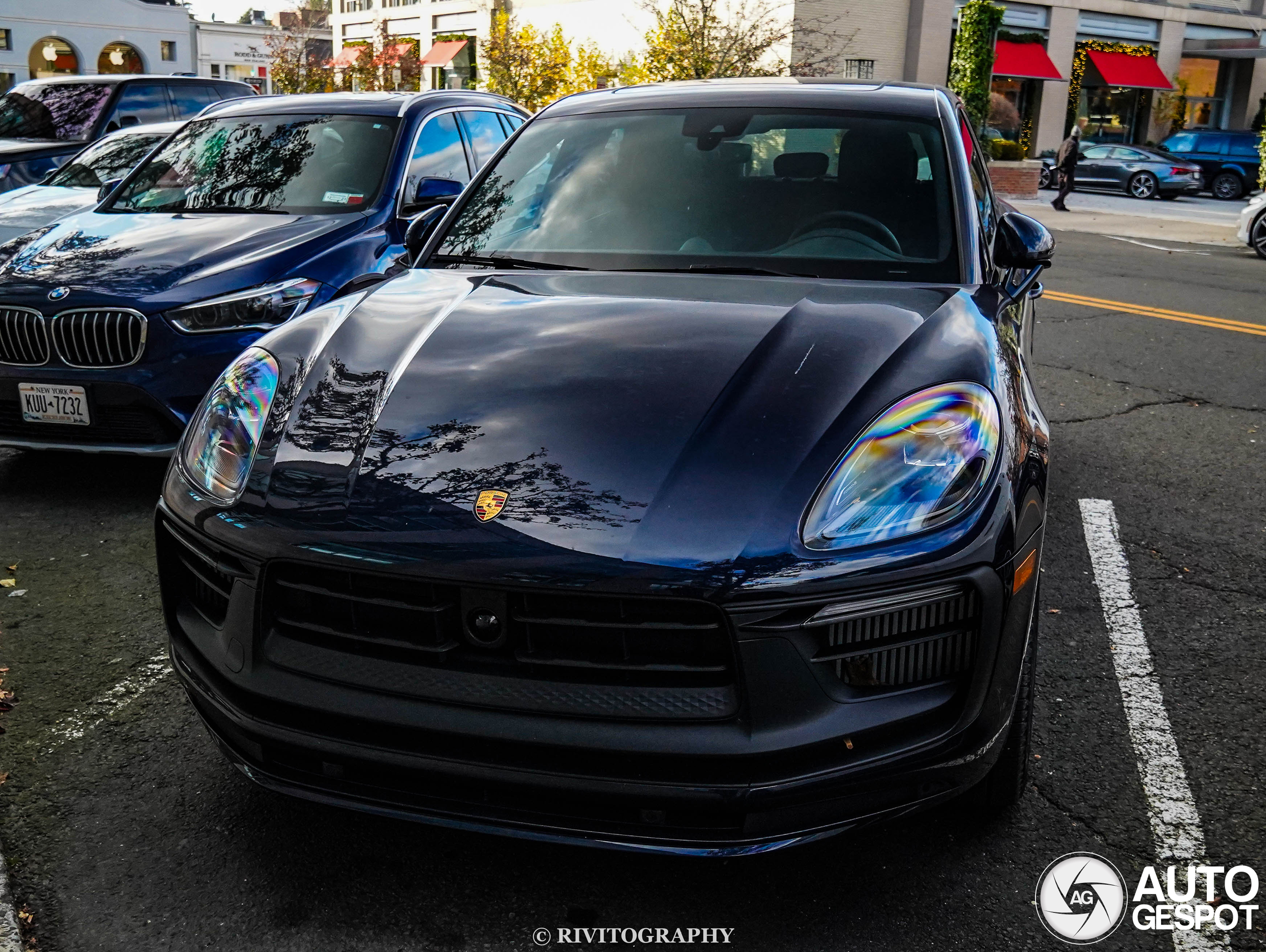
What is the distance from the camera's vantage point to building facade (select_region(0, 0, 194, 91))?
4738 cm

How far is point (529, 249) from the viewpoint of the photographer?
3.44 metres

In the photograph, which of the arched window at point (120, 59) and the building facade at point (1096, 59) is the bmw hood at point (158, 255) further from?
the arched window at point (120, 59)

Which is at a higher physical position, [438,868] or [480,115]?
[480,115]

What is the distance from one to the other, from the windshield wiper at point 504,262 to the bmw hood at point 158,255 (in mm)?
1902

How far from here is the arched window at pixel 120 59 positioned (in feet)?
168

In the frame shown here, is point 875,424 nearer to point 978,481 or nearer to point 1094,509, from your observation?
point 978,481

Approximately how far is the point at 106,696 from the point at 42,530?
171cm

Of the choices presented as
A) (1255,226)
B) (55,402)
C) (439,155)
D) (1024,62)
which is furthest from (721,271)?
(1024,62)

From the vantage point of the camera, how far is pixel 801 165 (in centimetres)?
352

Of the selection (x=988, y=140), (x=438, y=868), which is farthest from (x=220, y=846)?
(x=988, y=140)

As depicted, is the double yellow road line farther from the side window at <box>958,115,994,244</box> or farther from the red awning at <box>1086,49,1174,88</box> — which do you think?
the red awning at <box>1086,49,1174,88</box>

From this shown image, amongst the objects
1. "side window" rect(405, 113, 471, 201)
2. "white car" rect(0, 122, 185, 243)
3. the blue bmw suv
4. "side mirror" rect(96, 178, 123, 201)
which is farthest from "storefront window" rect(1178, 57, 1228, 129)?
"side mirror" rect(96, 178, 123, 201)

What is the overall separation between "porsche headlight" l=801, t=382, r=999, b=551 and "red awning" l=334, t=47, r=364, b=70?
56.0 meters

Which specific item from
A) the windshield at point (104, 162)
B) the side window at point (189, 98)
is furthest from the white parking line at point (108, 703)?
the side window at point (189, 98)
